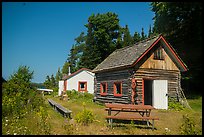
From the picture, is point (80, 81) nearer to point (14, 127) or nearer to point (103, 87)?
point (103, 87)

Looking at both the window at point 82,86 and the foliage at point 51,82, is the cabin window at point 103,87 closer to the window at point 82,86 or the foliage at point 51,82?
the window at point 82,86

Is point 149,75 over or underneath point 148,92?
over

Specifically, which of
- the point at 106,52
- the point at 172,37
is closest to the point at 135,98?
the point at 172,37

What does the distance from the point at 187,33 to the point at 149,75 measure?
14217 millimetres

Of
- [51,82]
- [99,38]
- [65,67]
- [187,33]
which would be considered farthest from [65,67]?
[187,33]

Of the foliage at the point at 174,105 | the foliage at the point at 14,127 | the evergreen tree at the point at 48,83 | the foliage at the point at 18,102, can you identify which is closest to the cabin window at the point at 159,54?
the foliage at the point at 174,105

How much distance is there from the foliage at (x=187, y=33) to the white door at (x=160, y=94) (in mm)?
10956

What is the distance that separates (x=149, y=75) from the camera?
55.3 ft

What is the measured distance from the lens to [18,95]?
10773mm

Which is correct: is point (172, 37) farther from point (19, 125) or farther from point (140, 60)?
point (19, 125)

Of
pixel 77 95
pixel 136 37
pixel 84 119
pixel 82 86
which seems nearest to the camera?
pixel 84 119

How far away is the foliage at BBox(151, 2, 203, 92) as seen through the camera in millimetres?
25734

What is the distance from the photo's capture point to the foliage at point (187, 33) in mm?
25734

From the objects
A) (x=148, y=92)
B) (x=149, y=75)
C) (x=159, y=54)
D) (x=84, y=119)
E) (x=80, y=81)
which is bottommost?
(x=84, y=119)
